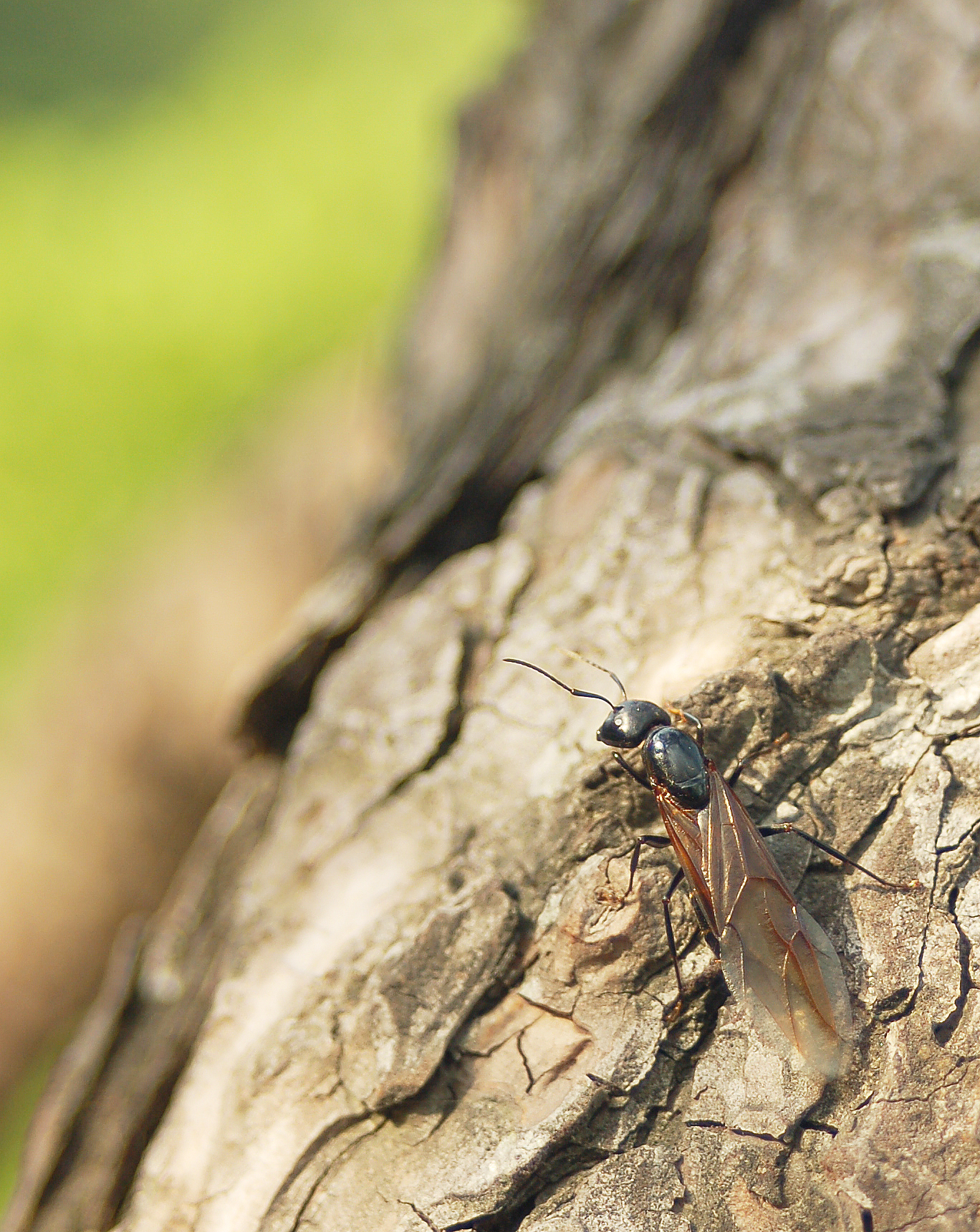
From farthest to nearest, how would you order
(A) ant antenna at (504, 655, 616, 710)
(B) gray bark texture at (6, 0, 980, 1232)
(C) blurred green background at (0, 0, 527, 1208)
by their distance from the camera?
1. (C) blurred green background at (0, 0, 527, 1208)
2. (A) ant antenna at (504, 655, 616, 710)
3. (B) gray bark texture at (6, 0, 980, 1232)

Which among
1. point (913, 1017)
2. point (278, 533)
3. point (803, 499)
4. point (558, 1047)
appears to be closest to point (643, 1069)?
point (558, 1047)

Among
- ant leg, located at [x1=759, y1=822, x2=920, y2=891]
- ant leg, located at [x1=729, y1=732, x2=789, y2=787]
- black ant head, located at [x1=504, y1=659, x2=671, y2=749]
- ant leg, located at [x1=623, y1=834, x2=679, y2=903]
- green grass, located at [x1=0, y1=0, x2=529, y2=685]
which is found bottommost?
ant leg, located at [x1=759, y1=822, x2=920, y2=891]

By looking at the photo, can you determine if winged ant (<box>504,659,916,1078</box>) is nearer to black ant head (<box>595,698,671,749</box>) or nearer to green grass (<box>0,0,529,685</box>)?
black ant head (<box>595,698,671,749</box>)

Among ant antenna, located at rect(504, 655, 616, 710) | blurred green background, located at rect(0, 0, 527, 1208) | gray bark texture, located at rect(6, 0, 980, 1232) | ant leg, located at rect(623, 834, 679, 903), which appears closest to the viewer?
gray bark texture, located at rect(6, 0, 980, 1232)

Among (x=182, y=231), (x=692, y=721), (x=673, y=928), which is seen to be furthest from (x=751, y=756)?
(x=182, y=231)

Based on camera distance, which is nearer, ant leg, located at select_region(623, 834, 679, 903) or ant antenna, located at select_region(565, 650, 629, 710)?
ant leg, located at select_region(623, 834, 679, 903)

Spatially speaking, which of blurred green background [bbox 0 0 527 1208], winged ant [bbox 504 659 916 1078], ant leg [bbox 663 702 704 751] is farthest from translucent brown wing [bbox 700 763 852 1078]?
blurred green background [bbox 0 0 527 1208]

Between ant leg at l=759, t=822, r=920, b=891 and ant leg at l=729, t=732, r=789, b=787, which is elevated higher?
ant leg at l=729, t=732, r=789, b=787
